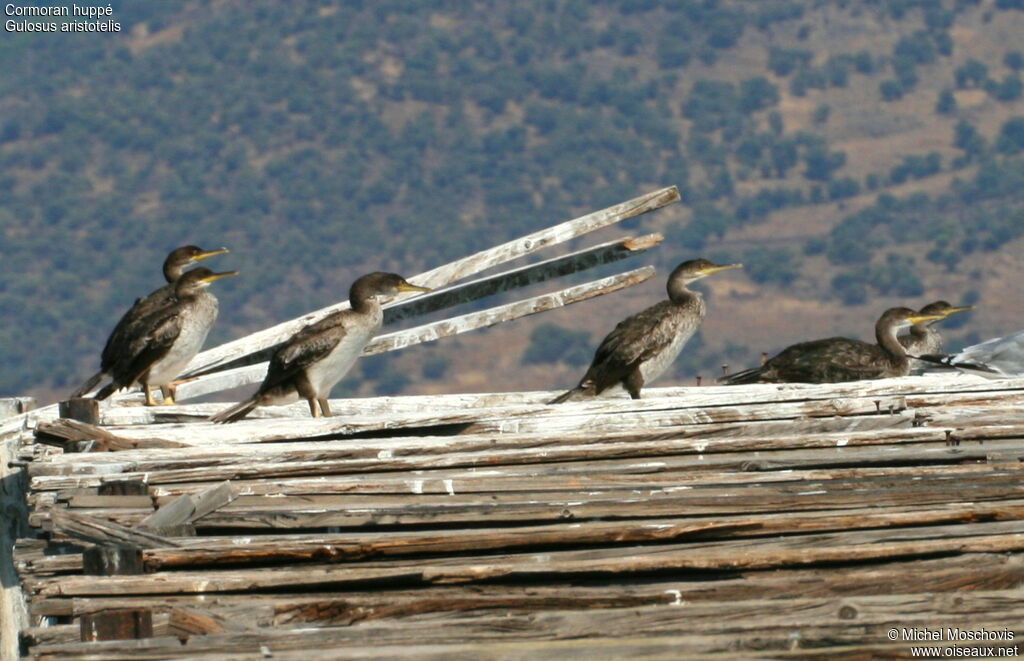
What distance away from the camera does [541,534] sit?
8.50 m

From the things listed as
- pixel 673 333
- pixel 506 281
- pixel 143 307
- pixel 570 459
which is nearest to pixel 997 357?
pixel 673 333

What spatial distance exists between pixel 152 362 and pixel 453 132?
17534cm

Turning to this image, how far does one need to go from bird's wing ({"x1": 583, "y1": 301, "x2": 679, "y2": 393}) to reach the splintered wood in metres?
4.10

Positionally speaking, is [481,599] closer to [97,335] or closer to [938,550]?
[938,550]

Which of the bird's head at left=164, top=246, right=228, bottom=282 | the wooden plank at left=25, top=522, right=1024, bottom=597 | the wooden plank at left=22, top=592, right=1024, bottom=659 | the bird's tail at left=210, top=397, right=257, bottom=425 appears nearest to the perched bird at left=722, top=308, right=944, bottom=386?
the bird's tail at left=210, top=397, right=257, bottom=425

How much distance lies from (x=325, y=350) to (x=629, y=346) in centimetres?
251

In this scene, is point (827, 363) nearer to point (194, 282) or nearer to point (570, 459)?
point (194, 282)

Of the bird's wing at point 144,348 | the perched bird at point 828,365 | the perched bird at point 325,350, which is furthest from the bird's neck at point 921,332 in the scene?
the bird's wing at point 144,348

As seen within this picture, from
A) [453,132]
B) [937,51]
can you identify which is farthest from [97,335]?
[937,51]

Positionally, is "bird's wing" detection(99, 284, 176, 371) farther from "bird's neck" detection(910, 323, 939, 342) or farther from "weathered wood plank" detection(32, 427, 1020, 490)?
"bird's neck" detection(910, 323, 939, 342)

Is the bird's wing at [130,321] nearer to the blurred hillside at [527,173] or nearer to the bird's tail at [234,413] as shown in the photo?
the bird's tail at [234,413]

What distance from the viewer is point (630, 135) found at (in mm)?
186125

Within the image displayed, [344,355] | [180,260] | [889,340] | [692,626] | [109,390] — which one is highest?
[180,260]

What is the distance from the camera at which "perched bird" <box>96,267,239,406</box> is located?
14.0 m
